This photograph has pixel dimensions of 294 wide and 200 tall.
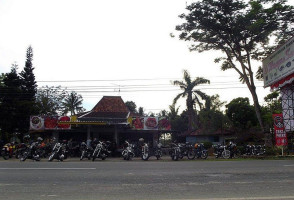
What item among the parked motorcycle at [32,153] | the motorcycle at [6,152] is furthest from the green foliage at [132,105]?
the parked motorcycle at [32,153]

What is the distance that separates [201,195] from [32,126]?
846 inches

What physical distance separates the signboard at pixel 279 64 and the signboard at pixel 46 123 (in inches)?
644

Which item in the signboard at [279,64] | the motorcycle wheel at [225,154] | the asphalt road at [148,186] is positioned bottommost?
the motorcycle wheel at [225,154]

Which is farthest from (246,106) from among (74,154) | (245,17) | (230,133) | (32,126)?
(32,126)

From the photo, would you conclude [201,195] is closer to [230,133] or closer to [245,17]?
[245,17]

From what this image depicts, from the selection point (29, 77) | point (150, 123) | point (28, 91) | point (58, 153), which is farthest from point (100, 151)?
point (29, 77)

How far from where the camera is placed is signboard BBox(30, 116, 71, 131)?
24766mm

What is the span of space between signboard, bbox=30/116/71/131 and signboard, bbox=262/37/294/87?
16370mm

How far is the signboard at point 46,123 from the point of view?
2477 centimetres

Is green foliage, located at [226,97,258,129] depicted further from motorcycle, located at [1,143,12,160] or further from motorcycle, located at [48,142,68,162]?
motorcycle, located at [1,143,12,160]

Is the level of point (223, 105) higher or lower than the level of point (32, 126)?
higher

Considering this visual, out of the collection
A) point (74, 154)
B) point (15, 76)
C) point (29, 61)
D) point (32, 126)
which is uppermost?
point (29, 61)

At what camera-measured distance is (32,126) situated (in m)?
24.8

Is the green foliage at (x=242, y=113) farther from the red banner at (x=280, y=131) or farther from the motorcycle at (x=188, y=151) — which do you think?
the motorcycle at (x=188, y=151)
